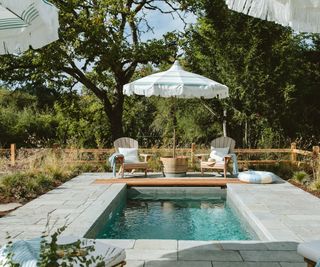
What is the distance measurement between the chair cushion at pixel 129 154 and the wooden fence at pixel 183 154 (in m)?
1.65

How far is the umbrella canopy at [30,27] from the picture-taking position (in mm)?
2674

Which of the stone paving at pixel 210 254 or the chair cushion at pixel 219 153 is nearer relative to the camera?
the stone paving at pixel 210 254

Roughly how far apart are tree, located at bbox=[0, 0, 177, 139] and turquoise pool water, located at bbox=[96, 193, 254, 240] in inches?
214

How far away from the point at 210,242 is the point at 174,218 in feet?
7.62

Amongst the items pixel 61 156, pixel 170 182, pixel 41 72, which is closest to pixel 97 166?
pixel 61 156

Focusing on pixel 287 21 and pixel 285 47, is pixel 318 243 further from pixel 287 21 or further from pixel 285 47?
pixel 285 47

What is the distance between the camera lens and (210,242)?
4367 millimetres

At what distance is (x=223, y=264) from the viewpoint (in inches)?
145

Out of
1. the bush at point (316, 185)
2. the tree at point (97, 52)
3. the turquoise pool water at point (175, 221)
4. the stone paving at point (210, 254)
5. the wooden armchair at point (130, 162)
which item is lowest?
the turquoise pool water at point (175, 221)

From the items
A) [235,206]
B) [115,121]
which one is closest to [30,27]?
[235,206]

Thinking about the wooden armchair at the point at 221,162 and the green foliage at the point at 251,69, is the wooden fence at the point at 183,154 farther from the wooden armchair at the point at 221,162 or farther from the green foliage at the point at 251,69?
the green foliage at the point at 251,69

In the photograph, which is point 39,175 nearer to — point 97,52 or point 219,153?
point 219,153

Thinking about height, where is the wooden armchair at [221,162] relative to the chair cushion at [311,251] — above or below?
above

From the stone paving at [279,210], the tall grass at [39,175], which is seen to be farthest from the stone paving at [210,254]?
the tall grass at [39,175]
